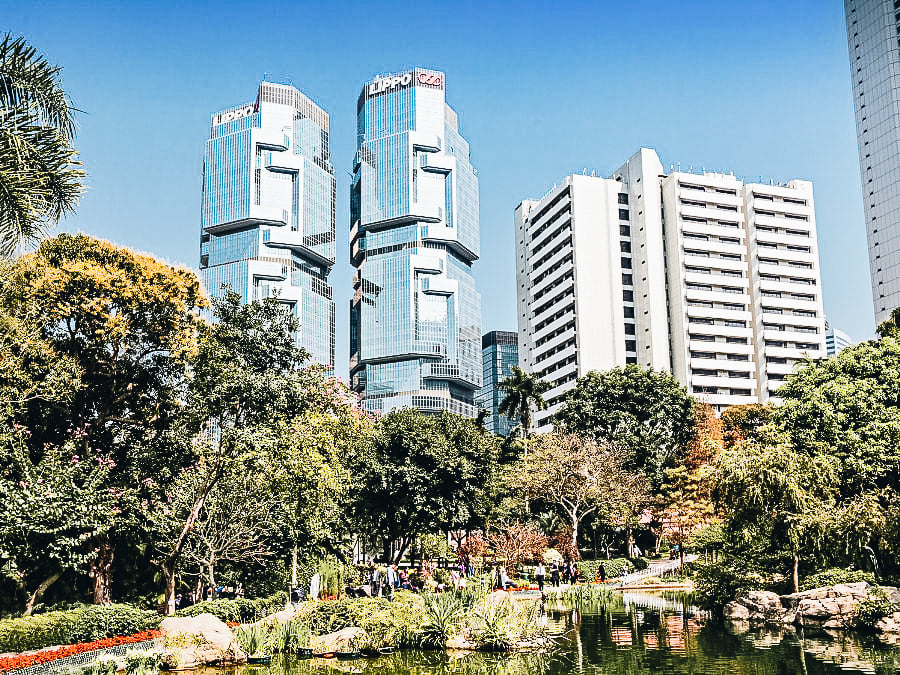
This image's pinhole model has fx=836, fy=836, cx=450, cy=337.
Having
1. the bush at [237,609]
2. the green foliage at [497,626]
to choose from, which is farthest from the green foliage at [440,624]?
the bush at [237,609]

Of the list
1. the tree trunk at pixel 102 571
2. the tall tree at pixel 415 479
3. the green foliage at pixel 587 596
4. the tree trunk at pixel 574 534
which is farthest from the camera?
the tree trunk at pixel 574 534

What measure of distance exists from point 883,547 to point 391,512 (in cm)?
2280

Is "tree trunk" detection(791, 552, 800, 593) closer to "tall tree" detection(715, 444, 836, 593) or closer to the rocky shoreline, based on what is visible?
"tall tree" detection(715, 444, 836, 593)

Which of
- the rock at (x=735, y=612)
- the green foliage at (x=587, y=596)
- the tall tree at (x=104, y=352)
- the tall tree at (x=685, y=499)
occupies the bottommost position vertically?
the green foliage at (x=587, y=596)

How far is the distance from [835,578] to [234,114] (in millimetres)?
183740

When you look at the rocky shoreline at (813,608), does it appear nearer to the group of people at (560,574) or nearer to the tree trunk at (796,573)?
the tree trunk at (796,573)

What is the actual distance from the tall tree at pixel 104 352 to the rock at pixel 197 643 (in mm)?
5514

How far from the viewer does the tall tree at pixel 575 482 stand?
4953 cm

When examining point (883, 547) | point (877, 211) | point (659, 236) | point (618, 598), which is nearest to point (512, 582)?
point (618, 598)

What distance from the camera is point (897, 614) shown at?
74.7 feet

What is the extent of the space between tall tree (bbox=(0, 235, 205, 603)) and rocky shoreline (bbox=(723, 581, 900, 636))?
19518 mm

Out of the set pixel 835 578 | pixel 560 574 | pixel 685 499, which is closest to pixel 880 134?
pixel 685 499

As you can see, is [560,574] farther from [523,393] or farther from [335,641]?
[335,641]

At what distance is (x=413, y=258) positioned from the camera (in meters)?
180
